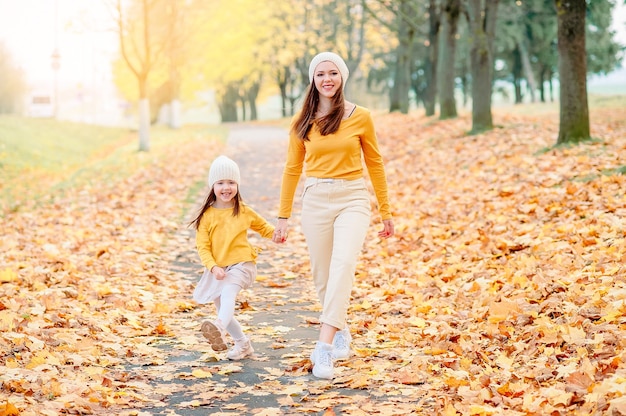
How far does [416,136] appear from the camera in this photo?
2141 cm

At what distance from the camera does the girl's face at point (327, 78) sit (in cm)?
552

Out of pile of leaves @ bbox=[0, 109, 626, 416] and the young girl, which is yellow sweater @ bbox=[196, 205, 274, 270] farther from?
pile of leaves @ bbox=[0, 109, 626, 416]

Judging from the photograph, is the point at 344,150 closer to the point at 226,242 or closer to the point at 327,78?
the point at 327,78

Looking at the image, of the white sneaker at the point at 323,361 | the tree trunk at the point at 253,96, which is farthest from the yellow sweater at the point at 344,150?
the tree trunk at the point at 253,96

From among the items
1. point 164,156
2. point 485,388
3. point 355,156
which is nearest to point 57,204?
point 164,156

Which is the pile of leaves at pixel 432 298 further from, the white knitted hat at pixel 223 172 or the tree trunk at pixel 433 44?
the tree trunk at pixel 433 44

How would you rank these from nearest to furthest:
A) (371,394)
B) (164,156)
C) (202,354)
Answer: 1. (371,394)
2. (202,354)
3. (164,156)

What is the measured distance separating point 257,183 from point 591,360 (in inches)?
534

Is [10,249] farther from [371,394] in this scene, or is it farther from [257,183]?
[257,183]

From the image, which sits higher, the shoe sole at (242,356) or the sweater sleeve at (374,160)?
the sweater sleeve at (374,160)

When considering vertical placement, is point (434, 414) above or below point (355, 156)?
below

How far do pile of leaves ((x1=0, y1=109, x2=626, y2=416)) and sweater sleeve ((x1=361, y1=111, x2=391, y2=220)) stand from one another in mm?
1188

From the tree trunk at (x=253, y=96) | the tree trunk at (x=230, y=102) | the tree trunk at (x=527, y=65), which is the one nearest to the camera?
the tree trunk at (x=527, y=65)

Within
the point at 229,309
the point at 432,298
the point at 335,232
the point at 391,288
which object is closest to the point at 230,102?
the point at 391,288
